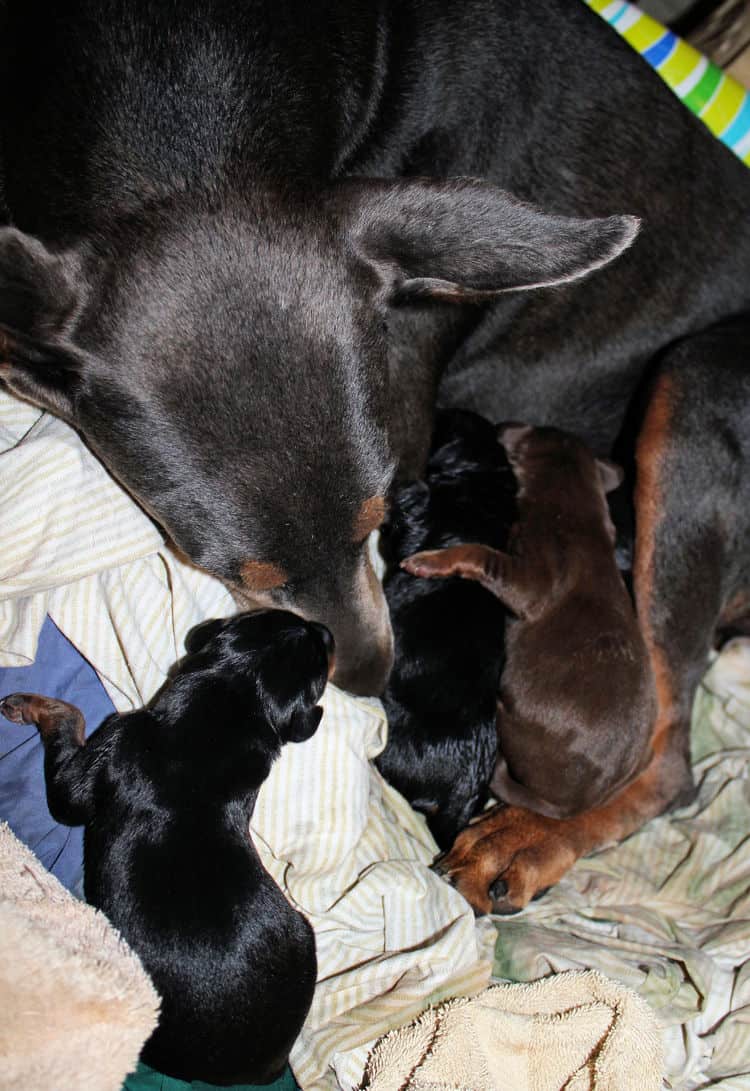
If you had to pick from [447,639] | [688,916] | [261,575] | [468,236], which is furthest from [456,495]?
[688,916]

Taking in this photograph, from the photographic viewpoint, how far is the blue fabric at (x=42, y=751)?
241 cm

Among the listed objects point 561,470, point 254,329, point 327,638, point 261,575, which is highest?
point 254,329

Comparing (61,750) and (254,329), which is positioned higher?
(254,329)

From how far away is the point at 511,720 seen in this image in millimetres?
2766

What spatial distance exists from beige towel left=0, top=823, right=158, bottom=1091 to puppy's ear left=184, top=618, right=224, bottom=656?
2.53 feet

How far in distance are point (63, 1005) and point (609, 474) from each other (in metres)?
2.10

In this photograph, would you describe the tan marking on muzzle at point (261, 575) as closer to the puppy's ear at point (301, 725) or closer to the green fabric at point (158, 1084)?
the puppy's ear at point (301, 725)

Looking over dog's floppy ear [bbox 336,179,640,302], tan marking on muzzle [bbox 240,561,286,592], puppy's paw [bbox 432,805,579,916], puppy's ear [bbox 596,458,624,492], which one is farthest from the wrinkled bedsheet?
dog's floppy ear [bbox 336,179,640,302]

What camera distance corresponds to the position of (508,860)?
9.07ft

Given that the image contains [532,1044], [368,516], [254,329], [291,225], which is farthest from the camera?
[532,1044]

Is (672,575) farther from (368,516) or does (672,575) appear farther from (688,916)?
(368,516)

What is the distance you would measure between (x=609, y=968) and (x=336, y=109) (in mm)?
2254

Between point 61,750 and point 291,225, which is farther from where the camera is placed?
point 61,750

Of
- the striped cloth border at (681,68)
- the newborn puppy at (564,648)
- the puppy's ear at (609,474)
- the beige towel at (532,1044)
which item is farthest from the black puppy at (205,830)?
the striped cloth border at (681,68)
